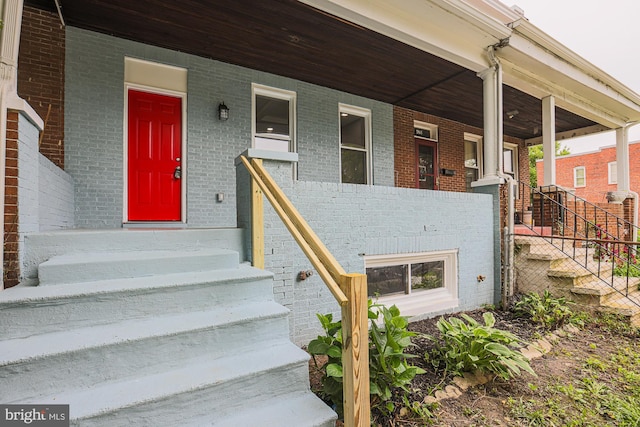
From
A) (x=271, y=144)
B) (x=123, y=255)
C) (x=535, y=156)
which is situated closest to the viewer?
(x=123, y=255)

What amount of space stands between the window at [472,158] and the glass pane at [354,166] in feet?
12.0

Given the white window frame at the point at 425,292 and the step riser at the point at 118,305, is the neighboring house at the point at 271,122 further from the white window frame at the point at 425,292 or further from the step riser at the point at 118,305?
the step riser at the point at 118,305

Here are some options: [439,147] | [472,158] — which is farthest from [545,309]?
[472,158]

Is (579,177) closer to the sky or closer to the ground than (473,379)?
closer to the sky

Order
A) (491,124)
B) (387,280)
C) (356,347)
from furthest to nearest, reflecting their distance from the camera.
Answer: (491,124) → (387,280) → (356,347)

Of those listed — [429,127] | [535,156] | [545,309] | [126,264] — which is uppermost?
[535,156]

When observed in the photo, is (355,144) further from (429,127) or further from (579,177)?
(579,177)

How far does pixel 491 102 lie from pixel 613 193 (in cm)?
477

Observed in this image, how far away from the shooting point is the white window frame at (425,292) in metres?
3.69

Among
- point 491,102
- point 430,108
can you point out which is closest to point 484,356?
point 491,102

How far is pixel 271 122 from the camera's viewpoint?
17.0 ft

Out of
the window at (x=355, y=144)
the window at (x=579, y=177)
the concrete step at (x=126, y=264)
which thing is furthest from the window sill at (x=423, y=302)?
the window at (x=579, y=177)

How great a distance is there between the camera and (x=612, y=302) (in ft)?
13.7

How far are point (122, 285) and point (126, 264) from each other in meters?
0.22
